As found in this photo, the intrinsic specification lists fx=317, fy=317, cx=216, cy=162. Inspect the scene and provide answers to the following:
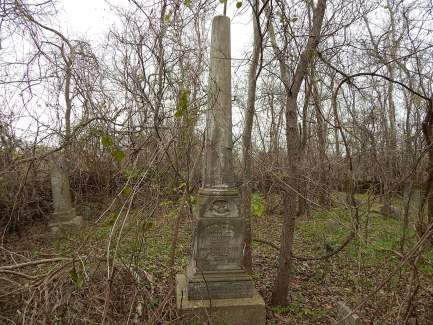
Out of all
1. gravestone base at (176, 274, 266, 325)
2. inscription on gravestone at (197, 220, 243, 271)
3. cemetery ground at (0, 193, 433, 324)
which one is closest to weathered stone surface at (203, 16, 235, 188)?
inscription on gravestone at (197, 220, 243, 271)

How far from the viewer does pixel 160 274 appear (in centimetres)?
536

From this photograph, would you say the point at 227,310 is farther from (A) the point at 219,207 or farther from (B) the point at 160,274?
(B) the point at 160,274

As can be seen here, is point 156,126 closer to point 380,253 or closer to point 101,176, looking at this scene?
point 380,253

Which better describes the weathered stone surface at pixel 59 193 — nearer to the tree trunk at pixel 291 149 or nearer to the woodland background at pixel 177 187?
the woodland background at pixel 177 187

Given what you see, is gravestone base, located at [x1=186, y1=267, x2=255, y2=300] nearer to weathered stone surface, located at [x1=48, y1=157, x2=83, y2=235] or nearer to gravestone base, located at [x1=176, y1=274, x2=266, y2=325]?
gravestone base, located at [x1=176, y1=274, x2=266, y2=325]

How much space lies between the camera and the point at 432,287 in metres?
5.07

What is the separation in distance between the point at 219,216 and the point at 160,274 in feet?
7.03

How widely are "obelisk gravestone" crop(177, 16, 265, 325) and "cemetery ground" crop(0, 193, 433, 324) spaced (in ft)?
1.56

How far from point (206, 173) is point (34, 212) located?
22.6 ft

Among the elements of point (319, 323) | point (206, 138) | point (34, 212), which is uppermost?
point (206, 138)

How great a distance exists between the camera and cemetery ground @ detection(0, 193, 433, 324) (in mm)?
2848

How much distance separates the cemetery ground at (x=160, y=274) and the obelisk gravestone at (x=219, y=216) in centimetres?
47

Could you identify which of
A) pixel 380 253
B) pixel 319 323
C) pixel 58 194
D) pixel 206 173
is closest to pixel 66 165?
pixel 58 194

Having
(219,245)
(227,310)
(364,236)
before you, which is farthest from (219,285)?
(364,236)
